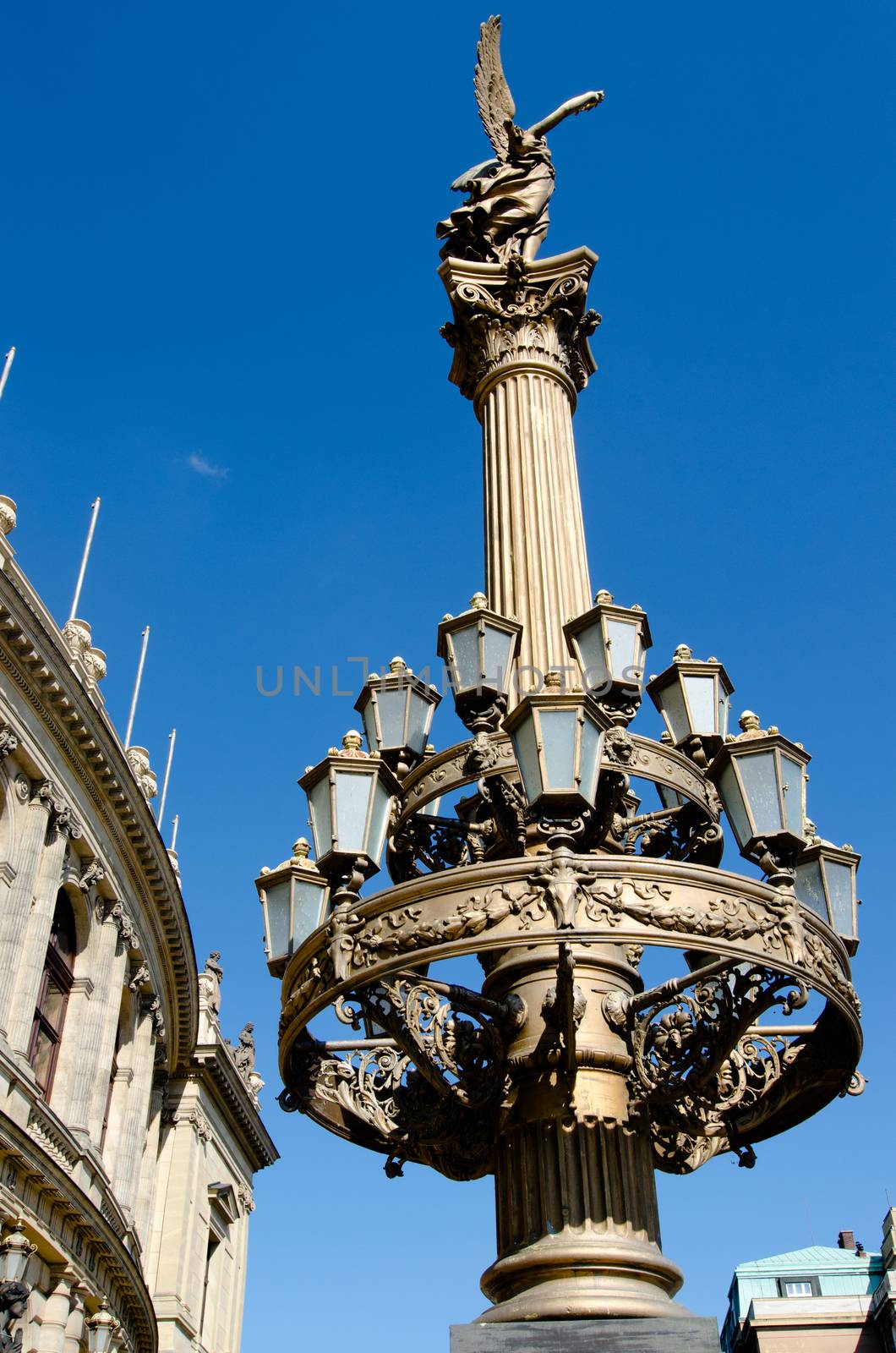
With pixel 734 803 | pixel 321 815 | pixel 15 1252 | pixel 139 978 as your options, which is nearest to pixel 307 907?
pixel 321 815

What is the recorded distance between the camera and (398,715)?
7531 millimetres

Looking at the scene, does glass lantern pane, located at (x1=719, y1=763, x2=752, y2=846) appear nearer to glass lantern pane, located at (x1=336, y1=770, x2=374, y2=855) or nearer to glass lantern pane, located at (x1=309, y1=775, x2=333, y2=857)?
glass lantern pane, located at (x1=336, y1=770, x2=374, y2=855)

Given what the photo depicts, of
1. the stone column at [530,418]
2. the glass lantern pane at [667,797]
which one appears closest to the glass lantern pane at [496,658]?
the stone column at [530,418]

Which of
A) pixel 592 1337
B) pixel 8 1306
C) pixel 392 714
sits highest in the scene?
pixel 392 714

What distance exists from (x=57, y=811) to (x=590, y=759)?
70.1 ft

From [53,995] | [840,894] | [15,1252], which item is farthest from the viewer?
[53,995]

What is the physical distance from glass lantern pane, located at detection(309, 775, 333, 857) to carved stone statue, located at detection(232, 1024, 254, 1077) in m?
35.7

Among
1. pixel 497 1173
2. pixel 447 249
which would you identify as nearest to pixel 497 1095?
pixel 497 1173

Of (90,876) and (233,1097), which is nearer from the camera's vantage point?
(90,876)

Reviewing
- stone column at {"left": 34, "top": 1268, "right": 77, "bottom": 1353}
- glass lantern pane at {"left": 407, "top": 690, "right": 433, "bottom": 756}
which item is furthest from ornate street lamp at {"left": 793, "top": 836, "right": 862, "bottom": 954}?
stone column at {"left": 34, "top": 1268, "right": 77, "bottom": 1353}

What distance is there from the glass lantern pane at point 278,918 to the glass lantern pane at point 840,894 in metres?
3.04

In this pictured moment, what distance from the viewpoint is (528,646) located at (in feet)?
26.1

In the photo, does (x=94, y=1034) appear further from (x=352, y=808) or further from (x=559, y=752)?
(x=559, y=752)

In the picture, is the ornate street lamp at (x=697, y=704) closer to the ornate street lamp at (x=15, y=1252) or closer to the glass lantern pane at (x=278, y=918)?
the glass lantern pane at (x=278, y=918)
